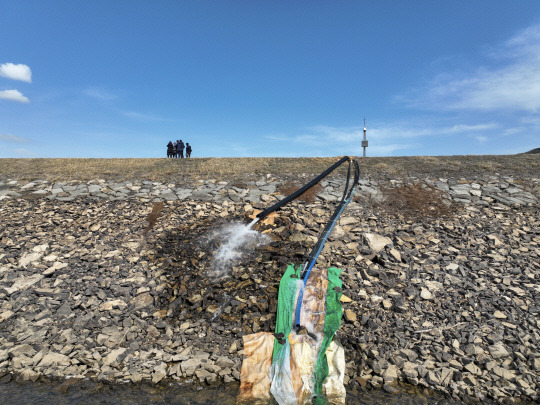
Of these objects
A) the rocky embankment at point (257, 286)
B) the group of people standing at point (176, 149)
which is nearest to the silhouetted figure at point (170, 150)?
the group of people standing at point (176, 149)

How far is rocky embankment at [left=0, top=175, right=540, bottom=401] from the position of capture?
19.7 feet

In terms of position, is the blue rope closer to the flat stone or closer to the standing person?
the flat stone

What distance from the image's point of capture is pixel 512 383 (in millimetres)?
5664

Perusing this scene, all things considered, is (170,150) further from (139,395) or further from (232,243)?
(139,395)

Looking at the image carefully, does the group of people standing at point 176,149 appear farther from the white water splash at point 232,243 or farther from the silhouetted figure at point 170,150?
the white water splash at point 232,243

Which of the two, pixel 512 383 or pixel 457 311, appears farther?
pixel 457 311

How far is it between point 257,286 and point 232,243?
1.92 m

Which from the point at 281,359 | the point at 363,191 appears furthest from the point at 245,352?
the point at 363,191

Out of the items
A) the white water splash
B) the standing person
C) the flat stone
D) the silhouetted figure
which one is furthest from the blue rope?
the silhouetted figure

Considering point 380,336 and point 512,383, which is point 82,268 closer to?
point 380,336

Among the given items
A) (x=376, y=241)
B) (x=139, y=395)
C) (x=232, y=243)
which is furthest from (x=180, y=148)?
(x=139, y=395)

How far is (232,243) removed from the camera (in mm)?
9180

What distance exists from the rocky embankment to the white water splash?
0.21m

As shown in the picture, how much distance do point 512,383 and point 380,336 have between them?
2.20m
